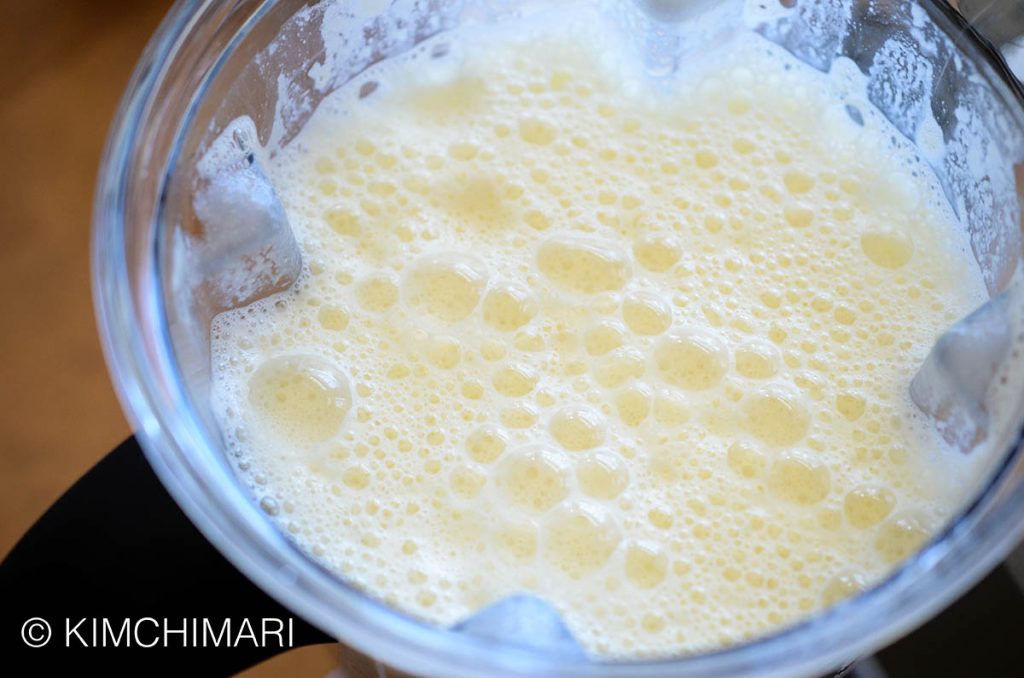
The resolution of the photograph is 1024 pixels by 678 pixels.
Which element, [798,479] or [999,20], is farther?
[999,20]

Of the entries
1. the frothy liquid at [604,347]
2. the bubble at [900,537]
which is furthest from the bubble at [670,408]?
the bubble at [900,537]

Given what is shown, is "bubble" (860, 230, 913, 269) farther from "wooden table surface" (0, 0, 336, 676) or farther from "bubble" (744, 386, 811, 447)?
"wooden table surface" (0, 0, 336, 676)

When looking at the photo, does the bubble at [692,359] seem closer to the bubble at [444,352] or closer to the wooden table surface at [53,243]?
the bubble at [444,352]

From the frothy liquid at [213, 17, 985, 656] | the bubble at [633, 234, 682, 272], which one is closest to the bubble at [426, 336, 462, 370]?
the frothy liquid at [213, 17, 985, 656]

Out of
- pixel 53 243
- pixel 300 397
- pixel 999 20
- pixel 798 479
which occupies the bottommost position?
pixel 53 243

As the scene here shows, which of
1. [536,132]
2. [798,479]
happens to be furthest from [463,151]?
[798,479]

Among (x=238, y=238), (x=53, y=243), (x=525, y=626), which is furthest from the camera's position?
(x=53, y=243)

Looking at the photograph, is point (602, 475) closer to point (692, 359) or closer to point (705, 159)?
point (692, 359)
